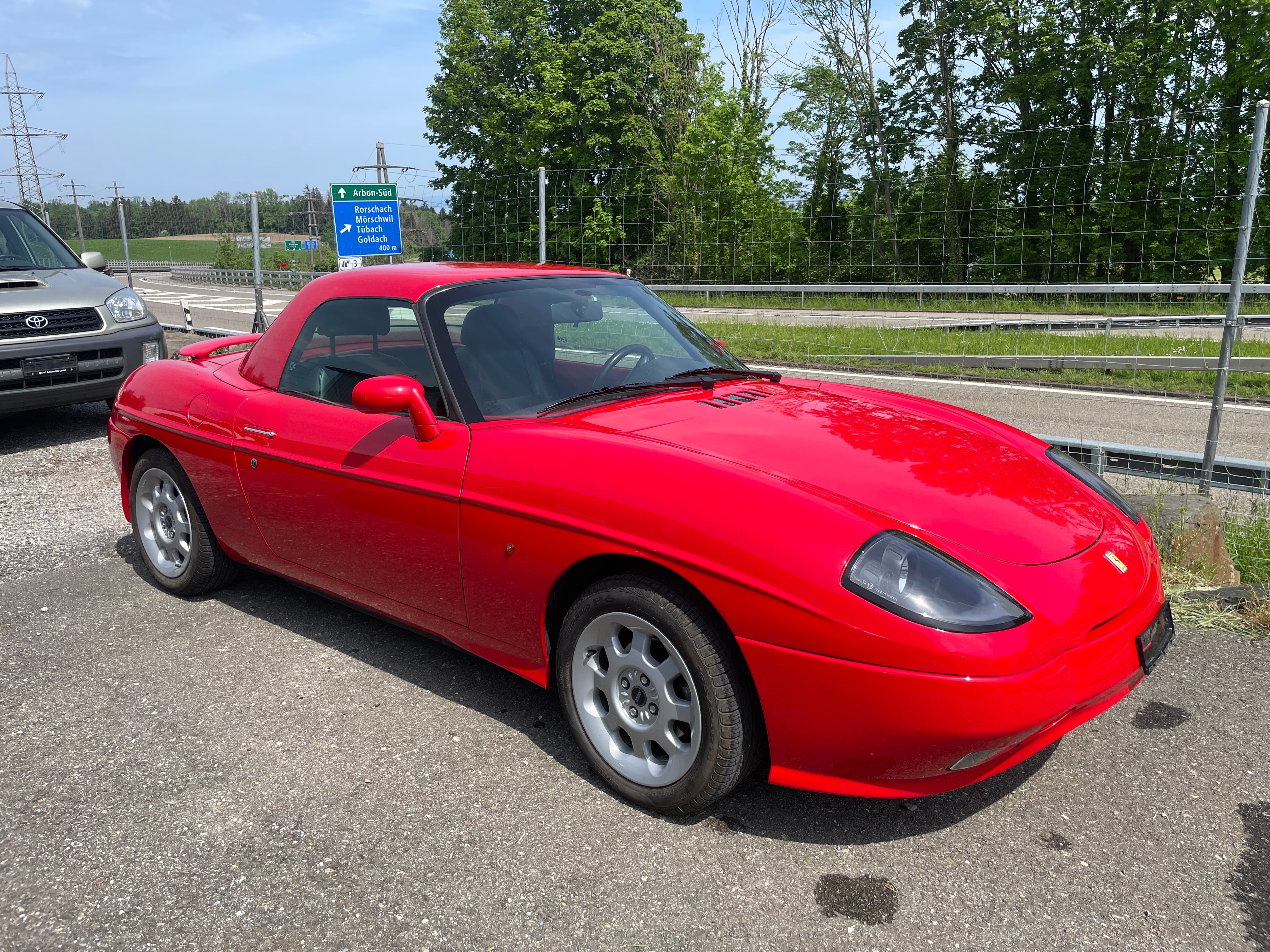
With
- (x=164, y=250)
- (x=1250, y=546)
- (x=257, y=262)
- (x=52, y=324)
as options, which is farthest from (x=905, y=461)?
(x=164, y=250)

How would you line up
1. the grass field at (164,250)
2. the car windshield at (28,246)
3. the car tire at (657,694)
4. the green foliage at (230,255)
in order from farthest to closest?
the grass field at (164,250)
the green foliage at (230,255)
the car windshield at (28,246)
the car tire at (657,694)

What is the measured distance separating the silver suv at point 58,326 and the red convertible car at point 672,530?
3985 mm

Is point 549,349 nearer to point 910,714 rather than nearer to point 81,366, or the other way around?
point 910,714

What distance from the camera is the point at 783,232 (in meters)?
17.2

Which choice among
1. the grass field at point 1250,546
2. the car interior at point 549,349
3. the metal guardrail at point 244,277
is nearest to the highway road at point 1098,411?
the grass field at point 1250,546

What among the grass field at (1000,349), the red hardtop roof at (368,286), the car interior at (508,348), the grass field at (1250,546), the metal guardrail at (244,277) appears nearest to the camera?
the car interior at (508,348)

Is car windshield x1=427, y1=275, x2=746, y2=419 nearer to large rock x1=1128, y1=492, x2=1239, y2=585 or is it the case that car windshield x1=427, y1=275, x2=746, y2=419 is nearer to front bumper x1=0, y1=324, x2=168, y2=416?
large rock x1=1128, y1=492, x2=1239, y2=585

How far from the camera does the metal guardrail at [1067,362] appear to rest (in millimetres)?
10594

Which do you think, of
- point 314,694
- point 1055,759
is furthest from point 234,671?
point 1055,759

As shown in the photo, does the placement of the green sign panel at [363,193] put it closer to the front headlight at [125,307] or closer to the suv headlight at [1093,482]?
the front headlight at [125,307]

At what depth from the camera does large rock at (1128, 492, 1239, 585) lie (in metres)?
4.14

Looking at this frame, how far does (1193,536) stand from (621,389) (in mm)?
2853

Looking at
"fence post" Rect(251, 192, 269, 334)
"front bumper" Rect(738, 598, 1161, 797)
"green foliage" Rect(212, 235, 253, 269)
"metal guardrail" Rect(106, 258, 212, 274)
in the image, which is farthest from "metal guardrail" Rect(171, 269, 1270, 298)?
"metal guardrail" Rect(106, 258, 212, 274)

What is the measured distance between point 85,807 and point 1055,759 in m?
2.87
